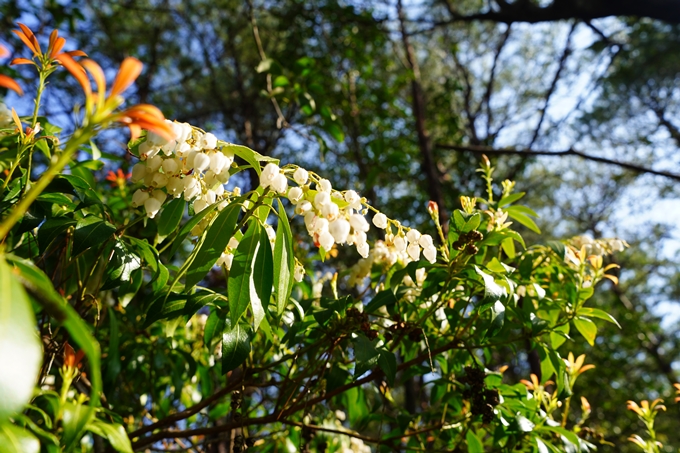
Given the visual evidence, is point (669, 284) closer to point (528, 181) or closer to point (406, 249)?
point (528, 181)

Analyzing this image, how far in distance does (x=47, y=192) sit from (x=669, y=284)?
11.0 meters

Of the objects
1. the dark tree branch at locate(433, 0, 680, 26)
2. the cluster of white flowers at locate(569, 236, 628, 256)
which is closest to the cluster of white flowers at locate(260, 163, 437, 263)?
the cluster of white flowers at locate(569, 236, 628, 256)

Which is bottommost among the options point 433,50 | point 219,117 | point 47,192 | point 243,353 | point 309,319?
point 243,353

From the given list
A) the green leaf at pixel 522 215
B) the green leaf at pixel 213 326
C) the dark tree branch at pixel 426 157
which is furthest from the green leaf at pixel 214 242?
the dark tree branch at pixel 426 157

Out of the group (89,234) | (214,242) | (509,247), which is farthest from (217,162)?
(509,247)

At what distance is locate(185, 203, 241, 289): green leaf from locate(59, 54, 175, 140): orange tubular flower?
274 millimetres

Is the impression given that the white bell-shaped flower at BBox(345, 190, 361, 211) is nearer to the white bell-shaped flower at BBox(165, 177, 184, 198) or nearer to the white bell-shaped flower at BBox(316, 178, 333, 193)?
the white bell-shaped flower at BBox(316, 178, 333, 193)

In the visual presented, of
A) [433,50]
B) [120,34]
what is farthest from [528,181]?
[120,34]

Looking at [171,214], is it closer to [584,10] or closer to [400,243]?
[400,243]

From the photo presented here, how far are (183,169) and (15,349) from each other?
55cm

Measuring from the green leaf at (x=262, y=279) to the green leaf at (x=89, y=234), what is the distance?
0.87 ft

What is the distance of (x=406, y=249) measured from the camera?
3.11 ft

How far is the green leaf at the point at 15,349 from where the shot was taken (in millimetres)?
310

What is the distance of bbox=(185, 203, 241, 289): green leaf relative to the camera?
29.5 inches
